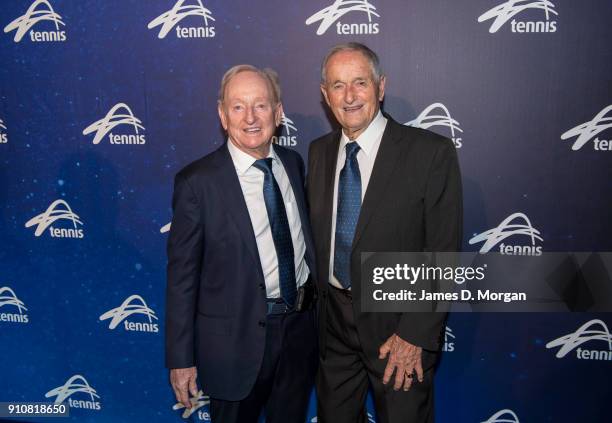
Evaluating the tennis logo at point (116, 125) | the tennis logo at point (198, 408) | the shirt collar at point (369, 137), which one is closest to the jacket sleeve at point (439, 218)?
the shirt collar at point (369, 137)

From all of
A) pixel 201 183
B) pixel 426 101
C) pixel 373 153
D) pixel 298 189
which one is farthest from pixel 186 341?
pixel 426 101

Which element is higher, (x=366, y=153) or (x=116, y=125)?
(x=116, y=125)

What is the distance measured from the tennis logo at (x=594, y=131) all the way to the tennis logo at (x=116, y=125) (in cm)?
233

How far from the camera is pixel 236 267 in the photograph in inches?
77.2

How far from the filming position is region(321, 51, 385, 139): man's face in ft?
6.62

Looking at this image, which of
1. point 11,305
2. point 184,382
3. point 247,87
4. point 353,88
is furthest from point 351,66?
point 11,305

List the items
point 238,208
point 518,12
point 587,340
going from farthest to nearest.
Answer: point 587,340, point 518,12, point 238,208

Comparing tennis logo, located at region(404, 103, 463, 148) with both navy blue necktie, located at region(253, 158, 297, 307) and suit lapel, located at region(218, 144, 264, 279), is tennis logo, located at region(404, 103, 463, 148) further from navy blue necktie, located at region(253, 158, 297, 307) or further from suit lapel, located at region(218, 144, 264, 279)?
suit lapel, located at region(218, 144, 264, 279)

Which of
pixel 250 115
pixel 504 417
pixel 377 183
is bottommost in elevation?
pixel 504 417

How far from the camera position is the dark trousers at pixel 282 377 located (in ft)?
6.71

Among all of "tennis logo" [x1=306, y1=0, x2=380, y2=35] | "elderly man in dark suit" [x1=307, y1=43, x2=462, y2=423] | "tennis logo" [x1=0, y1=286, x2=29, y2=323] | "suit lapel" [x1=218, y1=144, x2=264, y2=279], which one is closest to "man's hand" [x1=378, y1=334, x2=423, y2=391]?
"elderly man in dark suit" [x1=307, y1=43, x2=462, y2=423]

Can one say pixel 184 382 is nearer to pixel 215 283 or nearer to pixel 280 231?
pixel 215 283

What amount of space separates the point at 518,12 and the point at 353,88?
109 cm

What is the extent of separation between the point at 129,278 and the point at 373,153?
1.82 meters
